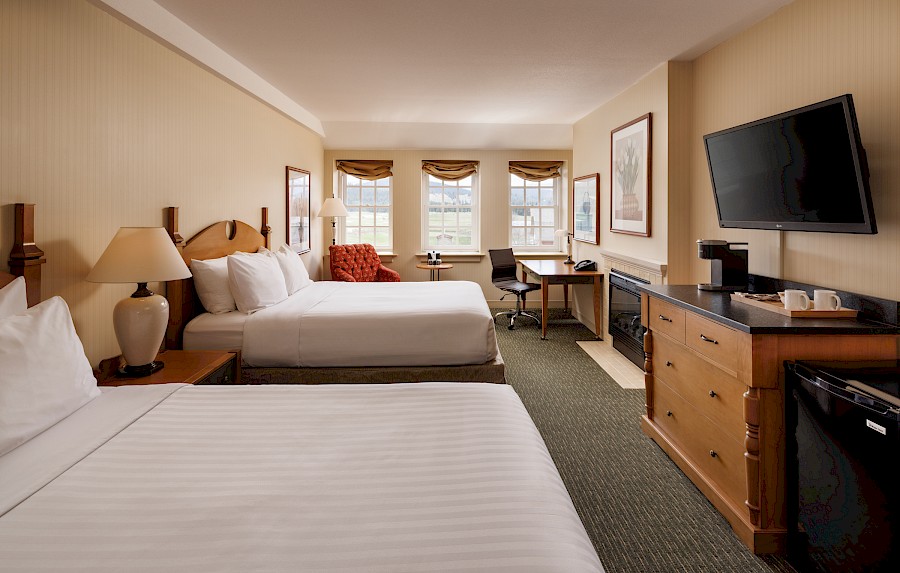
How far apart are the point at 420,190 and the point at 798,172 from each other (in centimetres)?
591

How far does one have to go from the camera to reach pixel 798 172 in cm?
266

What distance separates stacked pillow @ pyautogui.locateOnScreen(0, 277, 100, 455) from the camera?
1.63 meters

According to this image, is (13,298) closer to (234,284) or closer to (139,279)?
(139,279)

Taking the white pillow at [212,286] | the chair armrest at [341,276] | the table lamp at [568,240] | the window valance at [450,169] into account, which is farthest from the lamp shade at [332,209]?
the white pillow at [212,286]

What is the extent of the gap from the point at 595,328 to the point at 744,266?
315cm

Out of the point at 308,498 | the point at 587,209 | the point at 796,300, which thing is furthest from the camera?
the point at 587,209

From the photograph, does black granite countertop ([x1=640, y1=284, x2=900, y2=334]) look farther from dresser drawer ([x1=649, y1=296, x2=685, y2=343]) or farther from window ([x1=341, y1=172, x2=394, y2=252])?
window ([x1=341, y1=172, x2=394, y2=252])

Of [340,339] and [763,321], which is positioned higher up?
[763,321]

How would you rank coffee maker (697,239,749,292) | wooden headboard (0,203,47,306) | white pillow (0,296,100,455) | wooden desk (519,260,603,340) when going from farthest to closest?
1. wooden desk (519,260,603,340)
2. coffee maker (697,239,749,292)
3. wooden headboard (0,203,47,306)
4. white pillow (0,296,100,455)

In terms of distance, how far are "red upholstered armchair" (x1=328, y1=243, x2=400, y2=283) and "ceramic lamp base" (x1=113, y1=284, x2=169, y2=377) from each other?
4.13 metres

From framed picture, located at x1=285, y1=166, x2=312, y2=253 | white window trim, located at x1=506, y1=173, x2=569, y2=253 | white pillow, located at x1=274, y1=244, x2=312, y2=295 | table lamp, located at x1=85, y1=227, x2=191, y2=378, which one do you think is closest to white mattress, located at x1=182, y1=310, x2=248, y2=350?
table lamp, located at x1=85, y1=227, x2=191, y2=378

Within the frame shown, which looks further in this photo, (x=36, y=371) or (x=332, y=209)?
(x=332, y=209)

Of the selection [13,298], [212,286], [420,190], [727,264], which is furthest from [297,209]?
[727,264]

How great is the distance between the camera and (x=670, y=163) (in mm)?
4281
